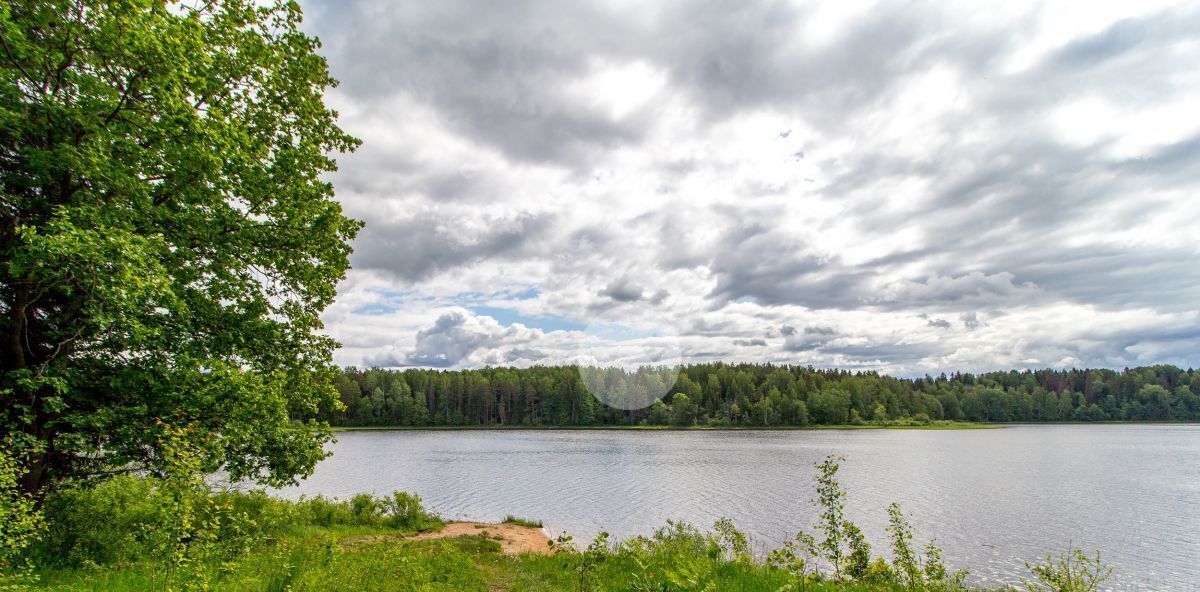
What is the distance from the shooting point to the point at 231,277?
14.2 meters

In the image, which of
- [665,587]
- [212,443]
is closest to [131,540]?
[212,443]

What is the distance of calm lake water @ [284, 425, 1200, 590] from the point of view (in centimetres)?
2792

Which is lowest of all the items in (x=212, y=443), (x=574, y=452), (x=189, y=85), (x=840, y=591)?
(x=574, y=452)

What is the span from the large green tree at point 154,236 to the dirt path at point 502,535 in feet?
33.1

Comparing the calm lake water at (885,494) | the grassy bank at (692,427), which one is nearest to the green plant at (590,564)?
the calm lake water at (885,494)

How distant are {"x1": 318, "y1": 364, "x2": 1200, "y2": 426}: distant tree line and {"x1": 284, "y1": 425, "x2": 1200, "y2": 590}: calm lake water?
9032 centimetres

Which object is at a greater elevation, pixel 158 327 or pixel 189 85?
pixel 189 85

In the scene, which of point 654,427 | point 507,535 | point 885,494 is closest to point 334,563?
point 507,535

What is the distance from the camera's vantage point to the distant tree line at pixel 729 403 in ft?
549

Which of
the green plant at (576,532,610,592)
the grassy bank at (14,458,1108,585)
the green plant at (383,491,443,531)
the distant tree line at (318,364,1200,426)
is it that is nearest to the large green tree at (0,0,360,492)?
the grassy bank at (14,458,1108,585)

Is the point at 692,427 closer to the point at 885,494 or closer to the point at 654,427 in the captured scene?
the point at 654,427

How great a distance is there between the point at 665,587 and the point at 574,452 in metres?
73.9

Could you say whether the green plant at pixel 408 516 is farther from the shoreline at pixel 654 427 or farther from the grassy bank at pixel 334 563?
the shoreline at pixel 654 427

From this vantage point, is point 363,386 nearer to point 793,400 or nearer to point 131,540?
point 793,400
